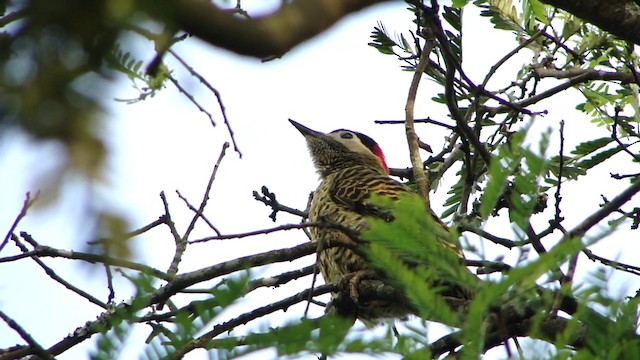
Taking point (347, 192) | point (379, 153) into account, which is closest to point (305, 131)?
point (379, 153)

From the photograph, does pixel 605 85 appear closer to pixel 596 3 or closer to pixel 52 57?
pixel 596 3

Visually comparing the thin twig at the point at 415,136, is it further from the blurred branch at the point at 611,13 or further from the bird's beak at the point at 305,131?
the bird's beak at the point at 305,131

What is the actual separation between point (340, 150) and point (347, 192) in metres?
2.16

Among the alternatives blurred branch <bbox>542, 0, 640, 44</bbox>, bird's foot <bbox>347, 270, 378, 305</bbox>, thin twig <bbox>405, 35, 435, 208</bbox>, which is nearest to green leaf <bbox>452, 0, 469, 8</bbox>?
thin twig <bbox>405, 35, 435, 208</bbox>

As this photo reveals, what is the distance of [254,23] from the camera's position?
1.90 m

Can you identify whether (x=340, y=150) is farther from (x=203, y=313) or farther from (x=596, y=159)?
(x=203, y=313)

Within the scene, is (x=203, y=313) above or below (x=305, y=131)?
below

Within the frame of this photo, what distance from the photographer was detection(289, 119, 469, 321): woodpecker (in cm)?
580

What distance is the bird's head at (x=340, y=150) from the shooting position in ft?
29.3

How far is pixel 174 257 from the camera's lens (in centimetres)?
529

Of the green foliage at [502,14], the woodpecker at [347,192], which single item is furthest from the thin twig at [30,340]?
the green foliage at [502,14]

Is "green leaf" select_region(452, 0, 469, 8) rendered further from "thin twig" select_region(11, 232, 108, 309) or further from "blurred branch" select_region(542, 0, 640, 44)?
"thin twig" select_region(11, 232, 108, 309)

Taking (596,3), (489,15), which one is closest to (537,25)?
(489,15)

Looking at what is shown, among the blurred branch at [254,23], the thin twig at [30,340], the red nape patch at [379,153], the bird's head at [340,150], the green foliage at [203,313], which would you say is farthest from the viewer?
the red nape patch at [379,153]
